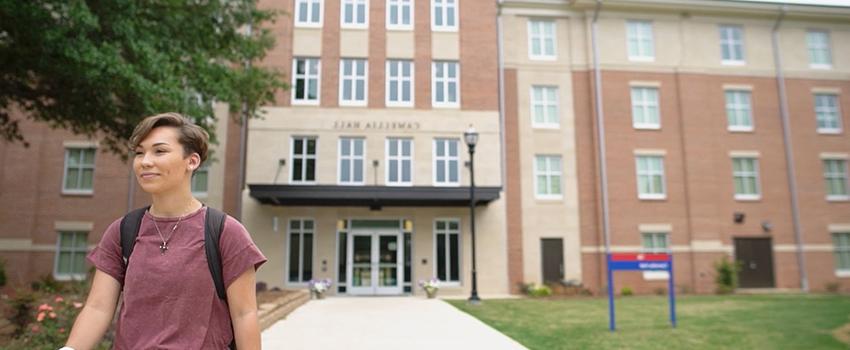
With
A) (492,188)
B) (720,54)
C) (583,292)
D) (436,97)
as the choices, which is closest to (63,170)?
(436,97)

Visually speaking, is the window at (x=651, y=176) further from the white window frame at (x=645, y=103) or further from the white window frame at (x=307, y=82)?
the white window frame at (x=307, y=82)

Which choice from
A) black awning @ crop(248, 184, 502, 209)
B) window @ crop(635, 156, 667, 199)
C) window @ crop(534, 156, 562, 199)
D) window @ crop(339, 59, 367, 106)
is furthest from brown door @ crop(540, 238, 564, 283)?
window @ crop(339, 59, 367, 106)

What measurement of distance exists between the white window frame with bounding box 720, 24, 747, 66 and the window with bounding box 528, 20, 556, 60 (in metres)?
7.74

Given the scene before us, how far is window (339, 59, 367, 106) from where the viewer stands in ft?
69.0

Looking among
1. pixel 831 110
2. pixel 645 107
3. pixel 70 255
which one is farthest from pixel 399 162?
pixel 831 110

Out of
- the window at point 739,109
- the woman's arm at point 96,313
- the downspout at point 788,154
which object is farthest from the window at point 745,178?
the woman's arm at point 96,313

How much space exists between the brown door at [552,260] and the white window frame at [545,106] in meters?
4.91

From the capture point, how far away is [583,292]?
22.2 meters

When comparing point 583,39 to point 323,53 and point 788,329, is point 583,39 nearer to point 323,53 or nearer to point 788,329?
point 323,53

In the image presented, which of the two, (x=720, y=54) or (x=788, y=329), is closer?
(x=788, y=329)

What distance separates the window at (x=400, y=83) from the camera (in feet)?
68.9

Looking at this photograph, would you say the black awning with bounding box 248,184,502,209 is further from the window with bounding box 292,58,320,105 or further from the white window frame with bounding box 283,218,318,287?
the window with bounding box 292,58,320,105

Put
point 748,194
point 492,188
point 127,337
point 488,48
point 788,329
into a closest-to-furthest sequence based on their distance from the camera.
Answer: point 127,337
point 788,329
point 492,188
point 488,48
point 748,194

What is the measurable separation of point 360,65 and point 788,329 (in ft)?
51.5
